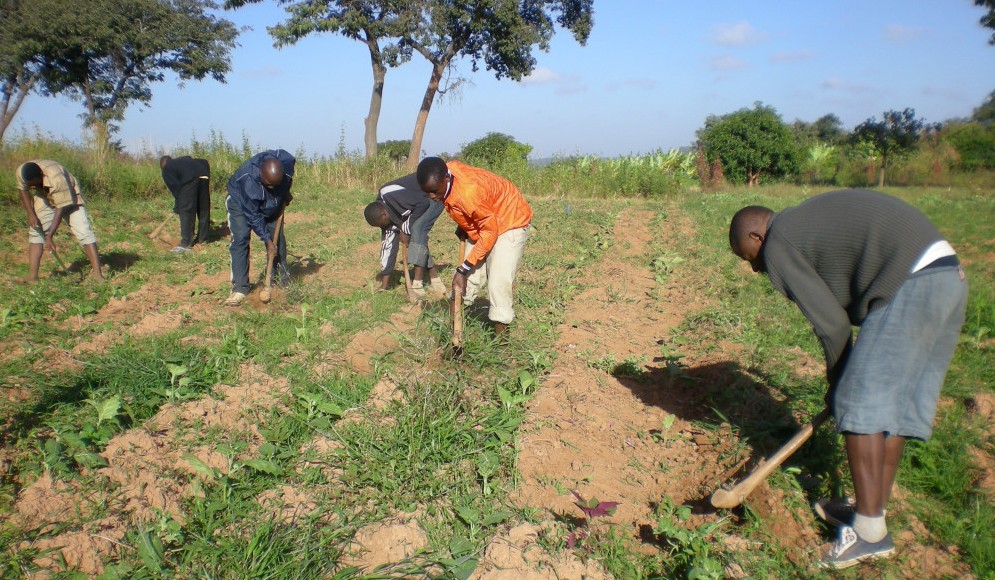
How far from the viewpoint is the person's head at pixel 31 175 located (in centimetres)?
632

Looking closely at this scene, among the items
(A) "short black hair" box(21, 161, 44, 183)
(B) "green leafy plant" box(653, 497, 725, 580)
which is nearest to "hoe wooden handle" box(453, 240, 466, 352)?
(B) "green leafy plant" box(653, 497, 725, 580)

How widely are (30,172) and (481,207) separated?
5.01m

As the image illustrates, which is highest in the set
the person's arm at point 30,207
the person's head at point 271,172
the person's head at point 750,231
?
the person's head at point 271,172

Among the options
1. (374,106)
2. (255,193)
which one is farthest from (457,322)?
(374,106)

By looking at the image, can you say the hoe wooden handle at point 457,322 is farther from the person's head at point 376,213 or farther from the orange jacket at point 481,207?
the person's head at point 376,213

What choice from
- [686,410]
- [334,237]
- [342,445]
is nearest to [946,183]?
[334,237]

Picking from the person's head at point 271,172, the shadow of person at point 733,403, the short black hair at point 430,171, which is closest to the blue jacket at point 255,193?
the person's head at point 271,172

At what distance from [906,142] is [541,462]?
29401 millimetres

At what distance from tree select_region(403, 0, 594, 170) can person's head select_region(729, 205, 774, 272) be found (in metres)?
17.0

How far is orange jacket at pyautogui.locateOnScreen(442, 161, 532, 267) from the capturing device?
428 cm

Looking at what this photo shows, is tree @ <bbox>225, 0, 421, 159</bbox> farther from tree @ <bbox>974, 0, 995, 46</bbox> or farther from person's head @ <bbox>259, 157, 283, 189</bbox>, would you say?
tree @ <bbox>974, 0, 995, 46</bbox>

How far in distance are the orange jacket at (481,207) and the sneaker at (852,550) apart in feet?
8.63

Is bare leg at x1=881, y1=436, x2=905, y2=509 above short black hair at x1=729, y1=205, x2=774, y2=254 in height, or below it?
below

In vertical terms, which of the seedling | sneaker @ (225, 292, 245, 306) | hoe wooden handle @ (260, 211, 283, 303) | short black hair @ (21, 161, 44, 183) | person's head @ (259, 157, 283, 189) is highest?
short black hair @ (21, 161, 44, 183)
